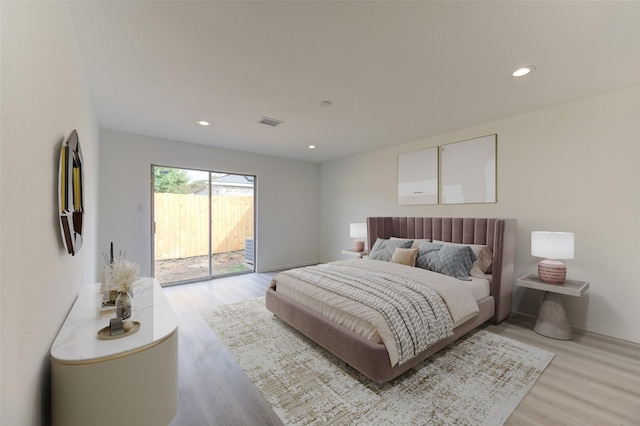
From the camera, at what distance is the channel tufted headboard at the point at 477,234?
307 cm

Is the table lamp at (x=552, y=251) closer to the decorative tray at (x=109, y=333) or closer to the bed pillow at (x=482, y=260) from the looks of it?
the bed pillow at (x=482, y=260)

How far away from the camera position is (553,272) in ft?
9.10

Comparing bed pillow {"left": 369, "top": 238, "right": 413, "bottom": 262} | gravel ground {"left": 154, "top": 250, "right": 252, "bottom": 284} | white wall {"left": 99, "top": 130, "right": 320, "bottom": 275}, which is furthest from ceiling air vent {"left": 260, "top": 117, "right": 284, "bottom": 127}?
gravel ground {"left": 154, "top": 250, "right": 252, "bottom": 284}

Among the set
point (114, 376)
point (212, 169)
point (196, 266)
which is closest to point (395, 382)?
point (114, 376)

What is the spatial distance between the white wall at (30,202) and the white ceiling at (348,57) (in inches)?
24.8

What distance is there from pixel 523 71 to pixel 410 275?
2183mm

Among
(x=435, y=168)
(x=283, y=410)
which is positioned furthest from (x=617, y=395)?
(x=435, y=168)

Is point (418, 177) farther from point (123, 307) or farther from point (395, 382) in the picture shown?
point (123, 307)

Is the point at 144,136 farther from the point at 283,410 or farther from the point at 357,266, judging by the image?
the point at 283,410

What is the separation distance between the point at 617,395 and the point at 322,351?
87.0 inches

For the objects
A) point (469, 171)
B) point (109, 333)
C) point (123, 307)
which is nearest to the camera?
point (109, 333)

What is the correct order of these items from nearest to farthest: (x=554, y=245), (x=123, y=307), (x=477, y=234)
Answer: (x=123, y=307) → (x=554, y=245) → (x=477, y=234)

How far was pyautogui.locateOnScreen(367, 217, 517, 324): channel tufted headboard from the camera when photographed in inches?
121

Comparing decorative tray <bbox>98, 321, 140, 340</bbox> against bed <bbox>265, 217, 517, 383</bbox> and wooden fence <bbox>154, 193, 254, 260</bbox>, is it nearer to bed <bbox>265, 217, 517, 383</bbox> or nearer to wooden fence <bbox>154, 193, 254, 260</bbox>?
bed <bbox>265, 217, 517, 383</bbox>
